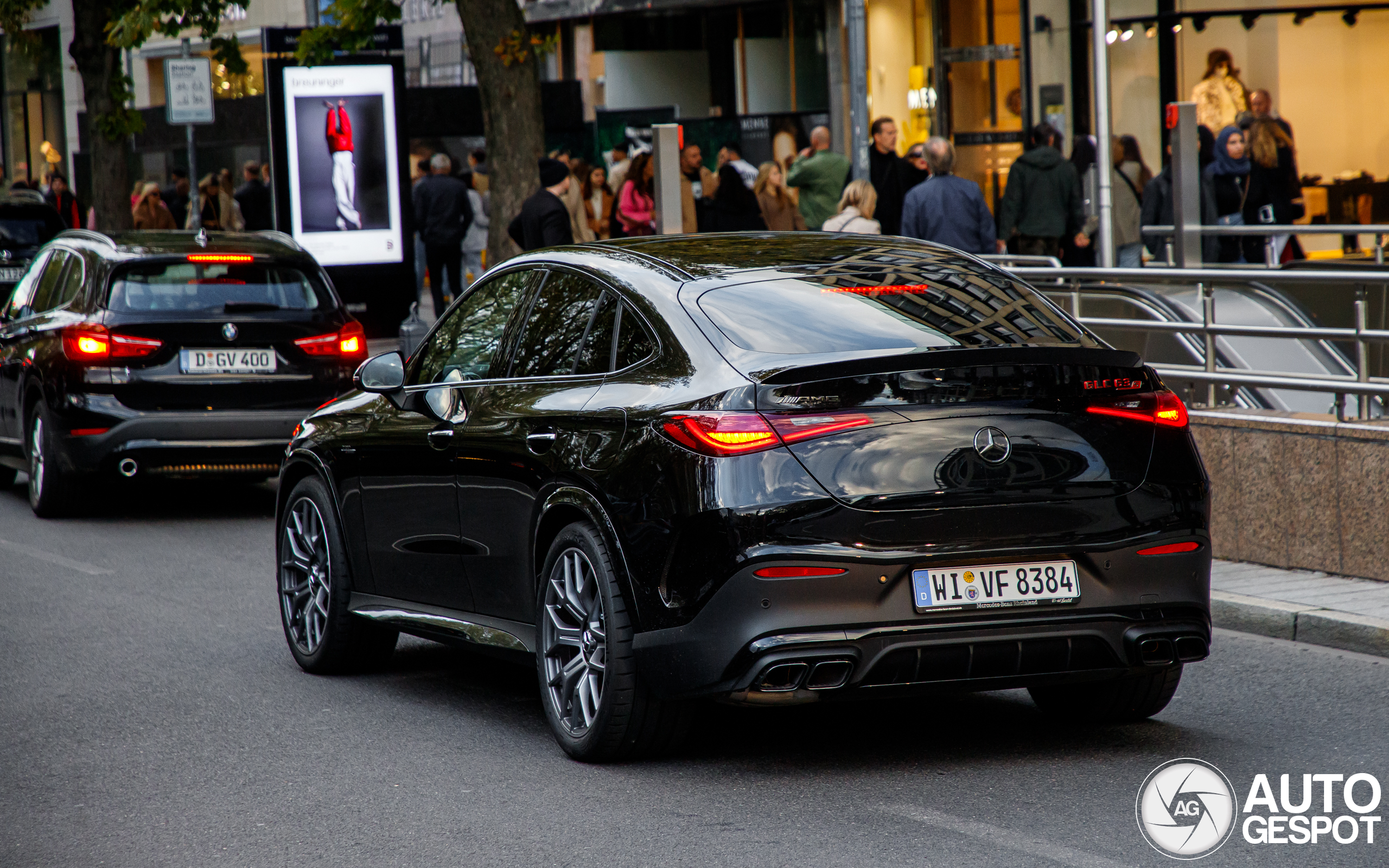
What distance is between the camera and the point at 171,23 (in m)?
22.3

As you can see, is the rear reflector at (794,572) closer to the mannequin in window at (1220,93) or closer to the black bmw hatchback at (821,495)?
the black bmw hatchback at (821,495)

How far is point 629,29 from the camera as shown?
113 feet

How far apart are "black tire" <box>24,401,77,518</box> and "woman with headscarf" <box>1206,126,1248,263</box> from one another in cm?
1070

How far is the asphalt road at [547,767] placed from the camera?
5.18m

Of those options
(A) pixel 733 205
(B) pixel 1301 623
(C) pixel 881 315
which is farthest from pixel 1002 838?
(A) pixel 733 205

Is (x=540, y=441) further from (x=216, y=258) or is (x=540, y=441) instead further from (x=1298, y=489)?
(x=216, y=258)

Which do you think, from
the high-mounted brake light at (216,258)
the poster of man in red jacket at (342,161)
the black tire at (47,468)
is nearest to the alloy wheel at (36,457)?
the black tire at (47,468)

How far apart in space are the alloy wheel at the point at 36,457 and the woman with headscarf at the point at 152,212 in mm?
16338

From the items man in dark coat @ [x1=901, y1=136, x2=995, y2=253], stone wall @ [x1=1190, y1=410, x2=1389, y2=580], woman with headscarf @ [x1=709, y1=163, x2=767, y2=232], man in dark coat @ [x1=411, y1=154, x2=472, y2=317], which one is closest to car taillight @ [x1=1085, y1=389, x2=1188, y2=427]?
stone wall @ [x1=1190, y1=410, x2=1389, y2=580]

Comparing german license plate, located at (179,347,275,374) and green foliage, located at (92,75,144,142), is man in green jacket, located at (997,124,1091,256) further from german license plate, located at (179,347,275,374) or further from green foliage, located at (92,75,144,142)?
green foliage, located at (92,75,144,142)

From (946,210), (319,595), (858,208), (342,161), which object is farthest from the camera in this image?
(342,161)

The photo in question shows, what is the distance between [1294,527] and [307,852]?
5382 mm

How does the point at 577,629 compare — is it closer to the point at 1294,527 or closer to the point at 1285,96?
the point at 1294,527

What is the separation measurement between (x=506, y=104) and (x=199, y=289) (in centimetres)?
549
